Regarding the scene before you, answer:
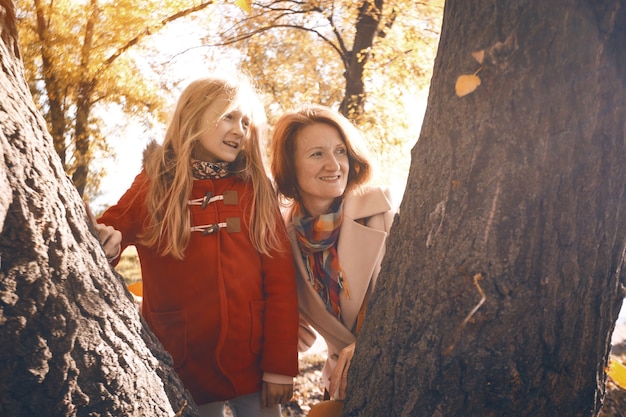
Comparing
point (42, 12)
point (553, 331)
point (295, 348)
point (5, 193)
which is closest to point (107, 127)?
point (42, 12)

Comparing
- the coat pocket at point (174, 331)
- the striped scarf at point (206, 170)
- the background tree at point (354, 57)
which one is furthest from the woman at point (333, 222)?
the background tree at point (354, 57)

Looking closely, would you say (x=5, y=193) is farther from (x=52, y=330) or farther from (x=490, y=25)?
(x=490, y=25)

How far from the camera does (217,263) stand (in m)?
2.39

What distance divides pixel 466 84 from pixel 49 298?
124 centimetres

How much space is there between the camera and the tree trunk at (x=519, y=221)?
1339 mm

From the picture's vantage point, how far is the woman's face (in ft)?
8.22

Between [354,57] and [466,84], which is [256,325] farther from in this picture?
[354,57]

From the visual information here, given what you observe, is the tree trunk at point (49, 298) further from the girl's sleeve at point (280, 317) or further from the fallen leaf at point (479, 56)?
the fallen leaf at point (479, 56)

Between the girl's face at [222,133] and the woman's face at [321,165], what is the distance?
0.31 metres

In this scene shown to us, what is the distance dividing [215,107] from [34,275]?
4.81 ft

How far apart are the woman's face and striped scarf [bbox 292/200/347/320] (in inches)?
3.8

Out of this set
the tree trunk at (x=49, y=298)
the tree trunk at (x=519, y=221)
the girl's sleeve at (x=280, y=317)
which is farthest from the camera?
the girl's sleeve at (x=280, y=317)

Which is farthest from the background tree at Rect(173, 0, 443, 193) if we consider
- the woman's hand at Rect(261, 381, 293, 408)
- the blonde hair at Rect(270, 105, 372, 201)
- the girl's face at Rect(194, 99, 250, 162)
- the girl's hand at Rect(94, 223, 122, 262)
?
the girl's hand at Rect(94, 223, 122, 262)

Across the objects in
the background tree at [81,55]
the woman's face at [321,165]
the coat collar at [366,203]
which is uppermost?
the background tree at [81,55]
